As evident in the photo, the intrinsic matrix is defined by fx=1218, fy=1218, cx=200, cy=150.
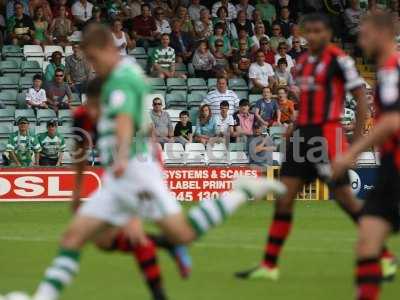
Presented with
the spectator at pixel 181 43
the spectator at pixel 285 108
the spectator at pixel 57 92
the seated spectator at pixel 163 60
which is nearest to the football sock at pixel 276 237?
the spectator at pixel 285 108

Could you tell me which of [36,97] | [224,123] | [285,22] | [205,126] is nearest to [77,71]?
[36,97]

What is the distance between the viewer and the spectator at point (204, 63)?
23594 millimetres

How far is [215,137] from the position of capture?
21.5 metres

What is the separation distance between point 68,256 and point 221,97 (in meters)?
14.5

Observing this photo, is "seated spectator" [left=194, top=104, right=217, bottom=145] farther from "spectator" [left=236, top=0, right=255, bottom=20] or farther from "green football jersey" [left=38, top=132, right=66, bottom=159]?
"spectator" [left=236, top=0, right=255, bottom=20]

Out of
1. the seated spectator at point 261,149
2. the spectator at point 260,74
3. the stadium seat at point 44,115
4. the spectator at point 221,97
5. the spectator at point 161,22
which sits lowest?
the seated spectator at point 261,149

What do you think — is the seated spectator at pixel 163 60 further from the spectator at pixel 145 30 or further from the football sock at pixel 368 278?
the football sock at pixel 368 278

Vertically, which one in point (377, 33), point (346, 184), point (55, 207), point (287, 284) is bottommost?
point (55, 207)

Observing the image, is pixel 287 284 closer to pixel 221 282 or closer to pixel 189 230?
pixel 221 282

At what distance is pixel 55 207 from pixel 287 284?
9172mm

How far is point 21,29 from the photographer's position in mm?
23031

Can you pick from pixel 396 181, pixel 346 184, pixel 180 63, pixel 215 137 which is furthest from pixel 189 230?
pixel 180 63

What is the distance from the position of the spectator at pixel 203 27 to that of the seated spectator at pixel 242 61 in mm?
671

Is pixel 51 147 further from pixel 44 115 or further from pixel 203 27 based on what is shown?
pixel 203 27
